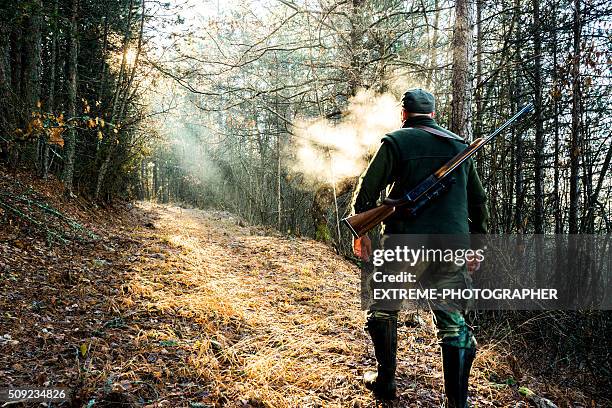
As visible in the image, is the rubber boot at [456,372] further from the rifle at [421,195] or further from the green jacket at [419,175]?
the rifle at [421,195]

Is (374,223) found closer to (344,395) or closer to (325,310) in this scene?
(344,395)

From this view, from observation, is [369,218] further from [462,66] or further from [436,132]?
[462,66]

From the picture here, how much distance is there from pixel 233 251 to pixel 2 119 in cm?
505

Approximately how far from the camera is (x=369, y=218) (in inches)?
109

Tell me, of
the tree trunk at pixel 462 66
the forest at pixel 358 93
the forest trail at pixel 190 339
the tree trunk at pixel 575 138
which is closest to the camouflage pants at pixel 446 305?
the forest trail at pixel 190 339

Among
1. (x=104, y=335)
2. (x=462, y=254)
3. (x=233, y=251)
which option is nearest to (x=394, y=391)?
(x=462, y=254)

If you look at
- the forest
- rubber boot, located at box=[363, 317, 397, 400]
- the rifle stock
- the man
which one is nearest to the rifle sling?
the man

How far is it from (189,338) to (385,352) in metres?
1.83

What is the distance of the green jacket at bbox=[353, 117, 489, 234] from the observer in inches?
106

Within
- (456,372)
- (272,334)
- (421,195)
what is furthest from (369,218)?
(272,334)

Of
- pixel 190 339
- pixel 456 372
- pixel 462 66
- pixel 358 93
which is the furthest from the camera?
pixel 358 93

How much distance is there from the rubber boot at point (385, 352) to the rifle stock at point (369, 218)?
2.28 ft

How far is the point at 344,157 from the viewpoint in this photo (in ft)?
31.0

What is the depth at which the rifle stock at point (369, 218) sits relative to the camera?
273 centimetres
